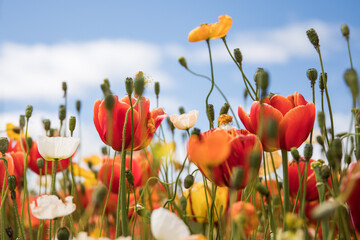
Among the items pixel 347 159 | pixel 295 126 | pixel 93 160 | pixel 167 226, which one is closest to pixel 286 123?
pixel 295 126

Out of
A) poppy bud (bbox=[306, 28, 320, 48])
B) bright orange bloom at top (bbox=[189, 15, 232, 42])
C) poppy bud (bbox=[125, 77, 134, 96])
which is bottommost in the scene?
poppy bud (bbox=[125, 77, 134, 96])

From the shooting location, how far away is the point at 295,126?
81 centimetres

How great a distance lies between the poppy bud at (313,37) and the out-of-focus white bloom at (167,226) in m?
0.49

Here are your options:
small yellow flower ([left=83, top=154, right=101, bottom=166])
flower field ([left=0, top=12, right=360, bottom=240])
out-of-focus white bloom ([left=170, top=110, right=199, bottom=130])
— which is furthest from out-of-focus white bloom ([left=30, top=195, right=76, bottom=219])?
small yellow flower ([left=83, top=154, right=101, bottom=166])

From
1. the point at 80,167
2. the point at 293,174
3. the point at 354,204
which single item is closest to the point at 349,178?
the point at 354,204

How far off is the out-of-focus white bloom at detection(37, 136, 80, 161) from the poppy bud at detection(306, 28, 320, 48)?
533mm

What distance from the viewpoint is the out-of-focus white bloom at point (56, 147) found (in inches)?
35.3

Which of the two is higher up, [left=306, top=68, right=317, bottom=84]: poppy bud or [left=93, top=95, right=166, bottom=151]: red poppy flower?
[left=306, top=68, right=317, bottom=84]: poppy bud

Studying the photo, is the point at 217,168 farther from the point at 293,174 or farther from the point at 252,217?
the point at 293,174

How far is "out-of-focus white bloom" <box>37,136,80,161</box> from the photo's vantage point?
0.90m

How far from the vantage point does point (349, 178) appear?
492 millimetres

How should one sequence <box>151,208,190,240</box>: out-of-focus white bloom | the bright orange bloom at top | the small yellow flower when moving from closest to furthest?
1. <box>151,208,190,240</box>: out-of-focus white bloom
2. the bright orange bloom at top
3. the small yellow flower

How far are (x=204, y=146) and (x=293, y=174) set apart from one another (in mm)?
561

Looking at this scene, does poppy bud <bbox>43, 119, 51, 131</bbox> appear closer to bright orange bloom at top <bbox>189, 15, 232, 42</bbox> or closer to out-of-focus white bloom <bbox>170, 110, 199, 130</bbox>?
out-of-focus white bloom <bbox>170, 110, 199, 130</bbox>
